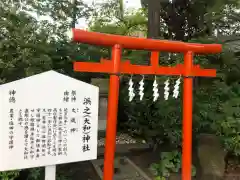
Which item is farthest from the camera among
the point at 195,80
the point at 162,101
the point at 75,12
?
the point at 75,12

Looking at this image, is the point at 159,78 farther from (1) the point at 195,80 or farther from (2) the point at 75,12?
(2) the point at 75,12

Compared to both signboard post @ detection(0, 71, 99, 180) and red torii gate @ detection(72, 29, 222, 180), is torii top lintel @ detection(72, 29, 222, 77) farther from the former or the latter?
signboard post @ detection(0, 71, 99, 180)

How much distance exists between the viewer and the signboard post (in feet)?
9.16

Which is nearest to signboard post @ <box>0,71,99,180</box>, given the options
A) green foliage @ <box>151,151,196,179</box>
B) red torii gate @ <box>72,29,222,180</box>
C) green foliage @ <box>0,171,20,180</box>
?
red torii gate @ <box>72,29,222,180</box>

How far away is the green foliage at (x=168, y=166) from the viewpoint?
546cm

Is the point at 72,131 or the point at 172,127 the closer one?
the point at 72,131

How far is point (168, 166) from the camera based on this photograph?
5.49 meters

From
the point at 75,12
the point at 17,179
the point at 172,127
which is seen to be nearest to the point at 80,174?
the point at 17,179

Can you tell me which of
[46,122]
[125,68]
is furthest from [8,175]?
[125,68]

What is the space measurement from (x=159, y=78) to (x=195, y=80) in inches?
49.7

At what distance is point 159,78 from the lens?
627 cm

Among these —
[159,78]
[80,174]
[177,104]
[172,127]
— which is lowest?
[80,174]

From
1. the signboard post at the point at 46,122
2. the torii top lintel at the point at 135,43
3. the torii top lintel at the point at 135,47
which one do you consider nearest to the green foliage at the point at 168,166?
the torii top lintel at the point at 135,47

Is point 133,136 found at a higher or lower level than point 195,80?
lower
